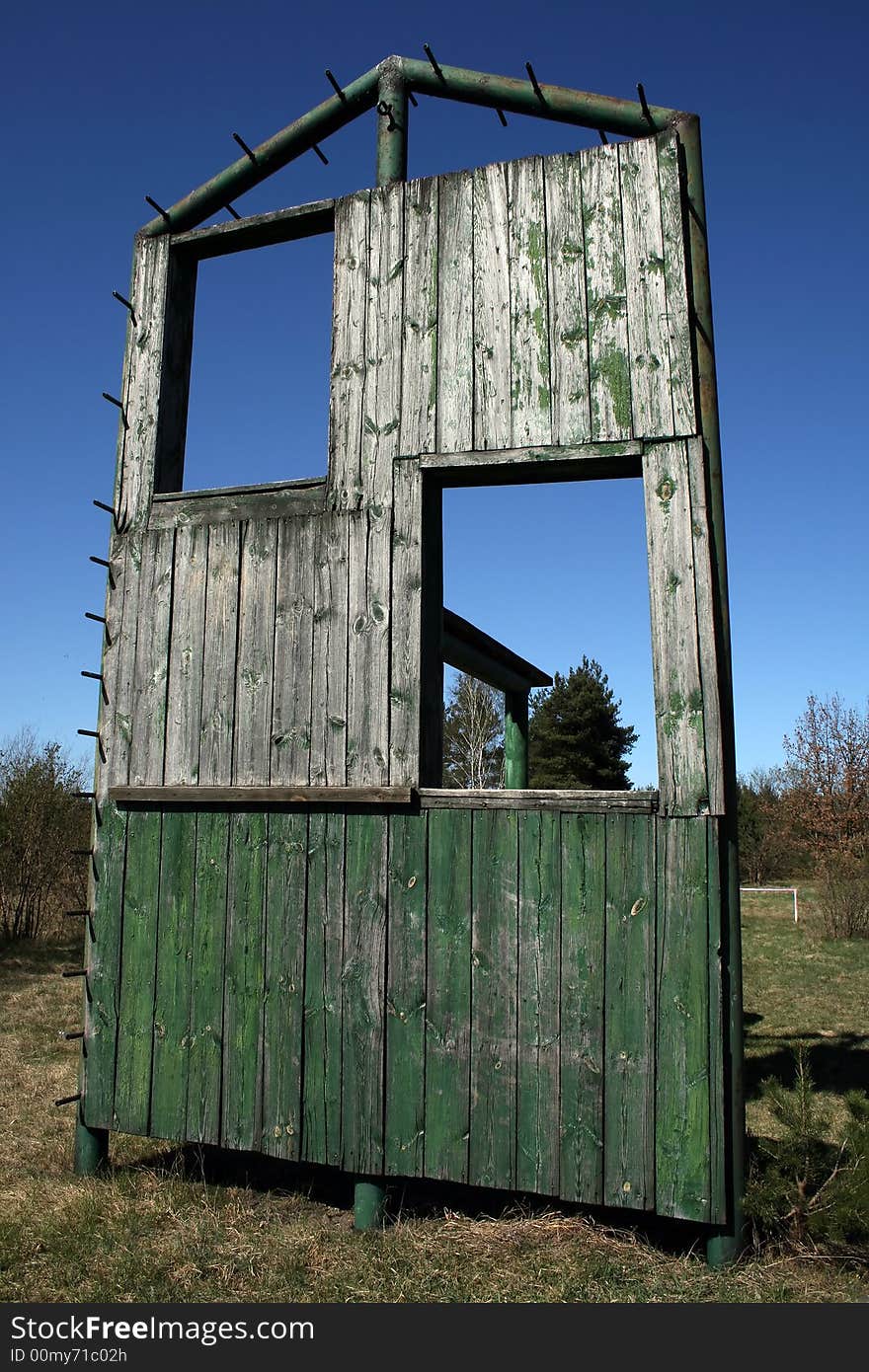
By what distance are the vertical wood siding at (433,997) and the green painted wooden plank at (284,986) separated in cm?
1

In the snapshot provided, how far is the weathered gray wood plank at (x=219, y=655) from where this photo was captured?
5695 millimetres

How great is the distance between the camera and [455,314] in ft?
18.2

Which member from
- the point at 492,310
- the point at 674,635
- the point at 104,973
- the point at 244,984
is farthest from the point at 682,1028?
the point at 492,310

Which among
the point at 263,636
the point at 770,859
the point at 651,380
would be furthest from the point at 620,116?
the point at 770,859

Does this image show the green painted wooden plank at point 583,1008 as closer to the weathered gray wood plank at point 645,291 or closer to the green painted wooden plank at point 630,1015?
the green painted wooden plank at point 630,1015

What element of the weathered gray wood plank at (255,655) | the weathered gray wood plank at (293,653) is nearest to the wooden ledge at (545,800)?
the weathered gray wood plank at (293,653)

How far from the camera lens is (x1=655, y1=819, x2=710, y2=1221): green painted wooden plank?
4477 millimetres

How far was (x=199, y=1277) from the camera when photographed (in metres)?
4.30

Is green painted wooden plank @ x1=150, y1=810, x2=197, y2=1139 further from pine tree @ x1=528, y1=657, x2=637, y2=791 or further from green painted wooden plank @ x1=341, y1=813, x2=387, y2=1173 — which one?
pine tree @ x1=528, y1=657, x2=637, y2=791

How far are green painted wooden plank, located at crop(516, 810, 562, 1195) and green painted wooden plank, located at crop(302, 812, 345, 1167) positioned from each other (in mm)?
994

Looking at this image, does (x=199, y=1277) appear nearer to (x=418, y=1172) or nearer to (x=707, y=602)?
(x=418, y=1172)

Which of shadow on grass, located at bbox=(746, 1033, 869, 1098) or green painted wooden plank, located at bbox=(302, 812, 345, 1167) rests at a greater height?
green painted wooden plank, located at bbox=(302, 812, 345, 1167)

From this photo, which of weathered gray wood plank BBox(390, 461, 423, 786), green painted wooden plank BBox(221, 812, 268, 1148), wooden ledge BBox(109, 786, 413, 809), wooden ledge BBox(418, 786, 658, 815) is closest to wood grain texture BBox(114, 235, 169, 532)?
wooden ledge BBox(109, 786, 413, 809)

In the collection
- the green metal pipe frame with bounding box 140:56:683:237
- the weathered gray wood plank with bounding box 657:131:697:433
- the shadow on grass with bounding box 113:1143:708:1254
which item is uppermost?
the green metal pipe frame with bounding box 140:56:683:237
